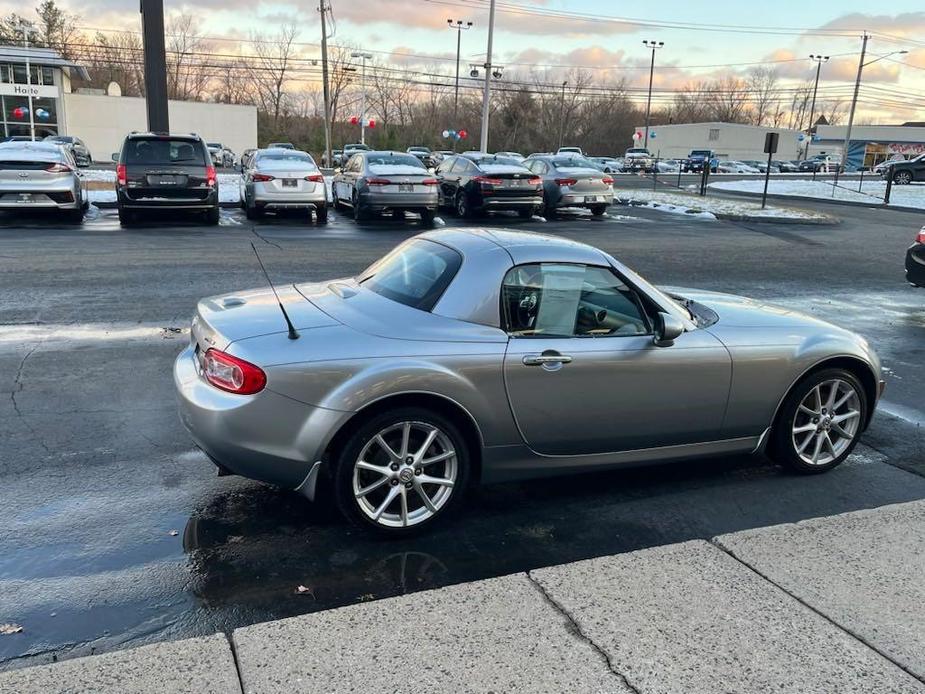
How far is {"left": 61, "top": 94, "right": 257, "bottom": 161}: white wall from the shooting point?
5703 cm

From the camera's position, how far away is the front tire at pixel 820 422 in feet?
15.6

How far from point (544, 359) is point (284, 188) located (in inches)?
566

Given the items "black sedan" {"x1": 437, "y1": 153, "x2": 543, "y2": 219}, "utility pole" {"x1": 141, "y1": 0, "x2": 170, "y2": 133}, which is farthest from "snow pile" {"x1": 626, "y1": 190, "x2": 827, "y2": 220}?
"utility pole" {"x1": 141, "y1": 0, "x2": 170, "y2": 133}

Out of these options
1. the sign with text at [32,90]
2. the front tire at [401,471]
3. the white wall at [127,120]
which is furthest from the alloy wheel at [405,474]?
the white wall at [127,120]

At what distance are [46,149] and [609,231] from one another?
40.3 ft

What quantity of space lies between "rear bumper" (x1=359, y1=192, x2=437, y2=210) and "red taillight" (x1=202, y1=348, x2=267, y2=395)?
13.9 meters

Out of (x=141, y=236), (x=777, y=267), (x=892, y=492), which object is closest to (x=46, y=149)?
(x=141, y=236)

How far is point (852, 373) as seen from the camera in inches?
194

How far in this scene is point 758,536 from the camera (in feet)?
12.8

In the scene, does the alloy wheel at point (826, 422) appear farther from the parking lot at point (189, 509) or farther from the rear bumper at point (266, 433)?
the rear bumper at point (266, 433)

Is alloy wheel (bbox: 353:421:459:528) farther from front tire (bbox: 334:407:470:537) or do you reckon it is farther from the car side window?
the car side window

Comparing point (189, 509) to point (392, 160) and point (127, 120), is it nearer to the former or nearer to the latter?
point (392, 160)

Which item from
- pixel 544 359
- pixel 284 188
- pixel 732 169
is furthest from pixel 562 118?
pixel 544 359

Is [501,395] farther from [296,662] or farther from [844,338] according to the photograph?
[844,338]
